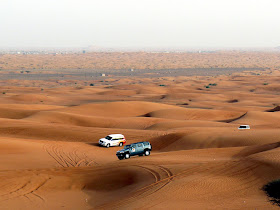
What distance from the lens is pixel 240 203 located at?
1364cm

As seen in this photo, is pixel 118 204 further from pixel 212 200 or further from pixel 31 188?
pixel 31 188

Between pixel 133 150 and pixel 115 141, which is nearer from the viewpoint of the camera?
pixel 133 150

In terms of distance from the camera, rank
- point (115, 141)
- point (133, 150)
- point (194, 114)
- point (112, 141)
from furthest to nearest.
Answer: point (194, 114), point (115, 141), point (112, 141), point (133, 150)

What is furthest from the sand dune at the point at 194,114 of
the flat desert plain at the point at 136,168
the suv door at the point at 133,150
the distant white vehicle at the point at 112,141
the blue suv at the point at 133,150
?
the suv door at the point at 133,150

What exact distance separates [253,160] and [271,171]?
5.79 feet

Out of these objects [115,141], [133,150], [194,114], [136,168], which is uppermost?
[136,168]

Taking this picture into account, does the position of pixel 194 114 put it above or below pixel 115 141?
below

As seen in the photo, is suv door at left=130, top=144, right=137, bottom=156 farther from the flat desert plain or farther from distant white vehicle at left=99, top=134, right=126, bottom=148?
distant white vehicle at left=99, top=134, right=126, bottom=148

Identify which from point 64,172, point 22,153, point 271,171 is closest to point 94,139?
point 22,153

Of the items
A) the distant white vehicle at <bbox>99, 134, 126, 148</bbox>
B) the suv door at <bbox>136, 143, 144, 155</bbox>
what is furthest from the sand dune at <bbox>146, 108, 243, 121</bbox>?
the suv door at <bbox>136, 143, 144, 155</bbox>

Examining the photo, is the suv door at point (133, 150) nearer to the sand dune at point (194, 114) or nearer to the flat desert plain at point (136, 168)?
the flat desert plain at point (136, 168)

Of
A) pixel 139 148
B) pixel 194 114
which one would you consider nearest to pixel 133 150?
pixel 139 148

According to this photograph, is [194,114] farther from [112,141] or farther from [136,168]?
[136,168]

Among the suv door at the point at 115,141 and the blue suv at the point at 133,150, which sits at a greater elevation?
the blue suv at the point at 133,150
